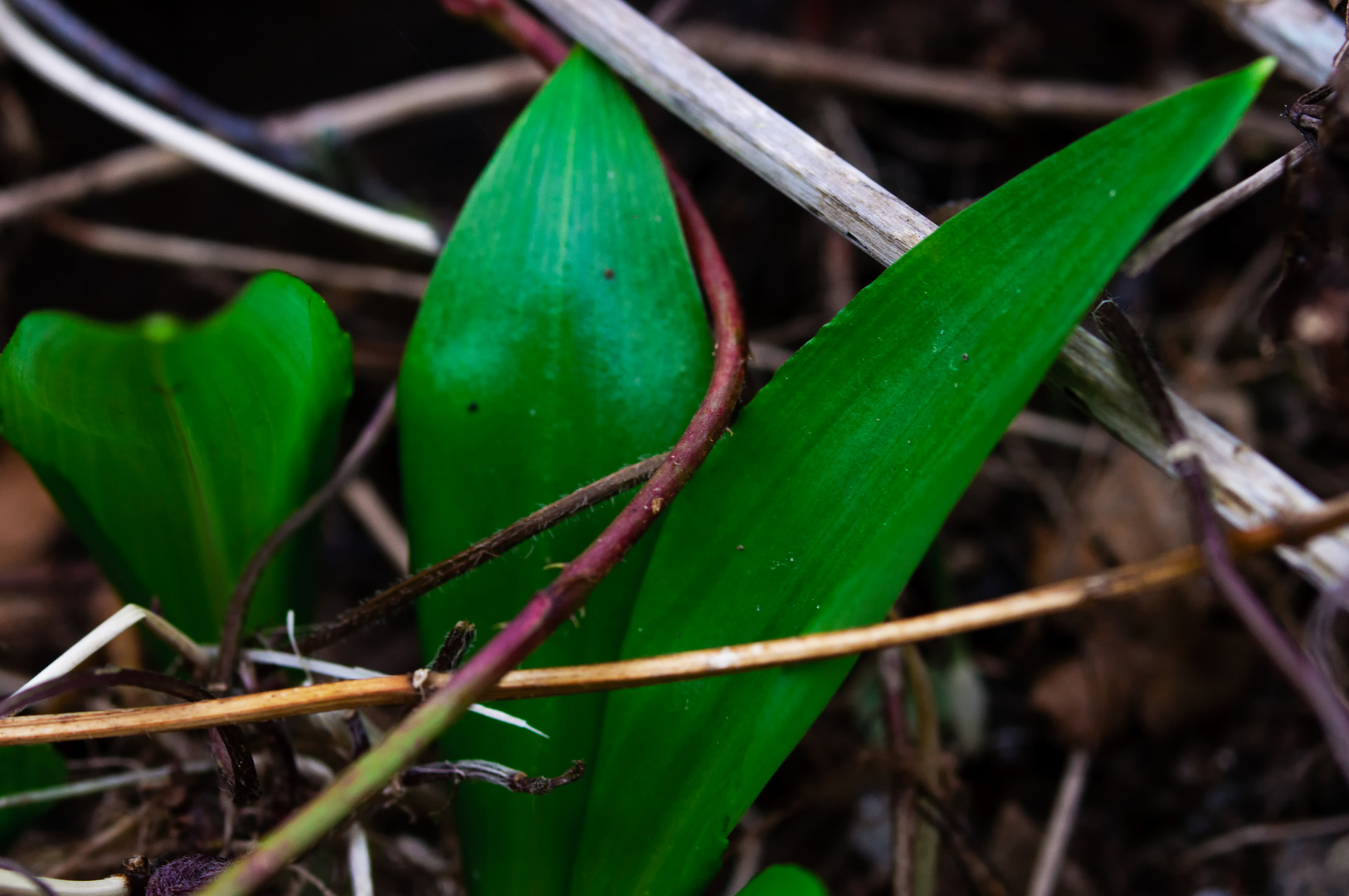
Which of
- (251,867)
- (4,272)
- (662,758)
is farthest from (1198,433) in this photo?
(4,272)

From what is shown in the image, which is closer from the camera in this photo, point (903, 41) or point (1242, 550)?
point (1242, 550)

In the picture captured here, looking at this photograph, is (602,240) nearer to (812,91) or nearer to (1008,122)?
(812,91)

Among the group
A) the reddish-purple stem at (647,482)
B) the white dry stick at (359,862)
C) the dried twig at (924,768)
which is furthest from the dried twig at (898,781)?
the white dry stick at (359,862)

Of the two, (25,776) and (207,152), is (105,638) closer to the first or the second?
(25,776)

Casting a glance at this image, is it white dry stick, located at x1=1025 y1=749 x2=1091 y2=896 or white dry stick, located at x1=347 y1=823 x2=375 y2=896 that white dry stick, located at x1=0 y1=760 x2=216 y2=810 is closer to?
white dry stick, located at x1=347 y1=823 x2=375 y2=896

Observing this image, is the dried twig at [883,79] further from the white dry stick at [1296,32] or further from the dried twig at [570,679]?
the dried twig at [570,679]
